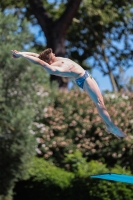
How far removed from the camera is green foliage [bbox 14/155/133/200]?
411 inches

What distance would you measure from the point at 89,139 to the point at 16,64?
130 inches

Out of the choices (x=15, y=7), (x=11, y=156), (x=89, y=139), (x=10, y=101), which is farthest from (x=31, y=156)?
(x=15, y=7)

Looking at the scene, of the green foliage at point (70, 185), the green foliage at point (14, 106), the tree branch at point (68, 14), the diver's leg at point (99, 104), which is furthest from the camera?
the tree branch at point (68, 14)

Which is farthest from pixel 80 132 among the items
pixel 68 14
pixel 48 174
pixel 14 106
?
pixel 68 14

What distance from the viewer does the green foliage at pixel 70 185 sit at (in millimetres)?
10438

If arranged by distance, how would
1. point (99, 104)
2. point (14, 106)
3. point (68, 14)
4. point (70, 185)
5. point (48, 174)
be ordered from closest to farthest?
point (99, 104), point (70, 185), point (48, 174), point (14, 106), point (68, 14)

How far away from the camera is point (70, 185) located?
1174cm

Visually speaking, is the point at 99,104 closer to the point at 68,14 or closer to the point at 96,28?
the point at 68,14

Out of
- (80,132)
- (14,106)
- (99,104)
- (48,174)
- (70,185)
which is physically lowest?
(99,104)

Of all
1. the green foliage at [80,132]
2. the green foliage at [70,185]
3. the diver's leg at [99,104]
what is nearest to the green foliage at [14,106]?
the green foliage at [70,185]

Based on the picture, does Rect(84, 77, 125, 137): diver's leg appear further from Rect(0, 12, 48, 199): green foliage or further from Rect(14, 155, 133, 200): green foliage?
Rect(0, 12, 48, 199): green foliage

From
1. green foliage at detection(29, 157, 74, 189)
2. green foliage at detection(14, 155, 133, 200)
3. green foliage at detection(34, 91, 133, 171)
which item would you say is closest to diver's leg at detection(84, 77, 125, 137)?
green foliage at detection(14, 155, 133, 200)

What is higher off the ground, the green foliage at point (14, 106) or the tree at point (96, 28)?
the tree at point (96, 28)

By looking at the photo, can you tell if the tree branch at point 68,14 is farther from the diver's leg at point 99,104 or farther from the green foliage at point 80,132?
the diver's leg at point 99,104
